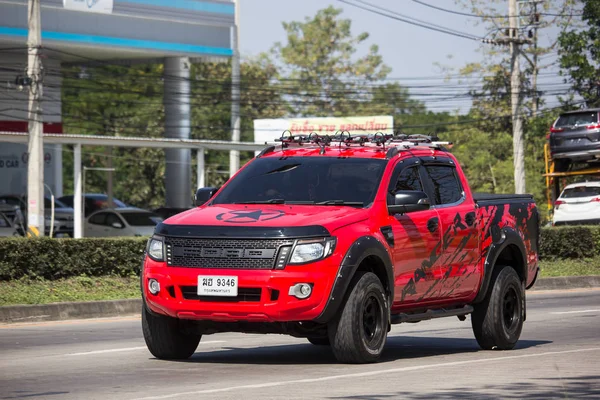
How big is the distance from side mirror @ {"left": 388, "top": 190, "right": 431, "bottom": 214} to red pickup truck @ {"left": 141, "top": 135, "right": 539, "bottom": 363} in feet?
0.04

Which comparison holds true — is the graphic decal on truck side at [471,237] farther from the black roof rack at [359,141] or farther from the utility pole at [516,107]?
the utility pole at [516,107]

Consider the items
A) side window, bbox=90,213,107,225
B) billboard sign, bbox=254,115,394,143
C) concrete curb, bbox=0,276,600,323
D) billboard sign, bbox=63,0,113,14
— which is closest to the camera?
concrete curb, bbox=0,276,600,323

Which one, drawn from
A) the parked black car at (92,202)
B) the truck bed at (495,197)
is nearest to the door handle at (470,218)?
the truck bed at (495,197)

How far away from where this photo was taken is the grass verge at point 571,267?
93.7 feet

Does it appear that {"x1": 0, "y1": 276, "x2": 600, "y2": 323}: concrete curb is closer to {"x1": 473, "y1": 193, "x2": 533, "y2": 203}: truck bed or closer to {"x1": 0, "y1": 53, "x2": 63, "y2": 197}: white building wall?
{"x1": 473, "y1": 193, "x2": 533, "y2": 203}: truck bed

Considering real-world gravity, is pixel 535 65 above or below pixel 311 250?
above

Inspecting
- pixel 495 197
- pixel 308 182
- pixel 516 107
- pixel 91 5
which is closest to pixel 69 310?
pixel 495 197

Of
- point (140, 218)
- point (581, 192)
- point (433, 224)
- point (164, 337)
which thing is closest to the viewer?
point (164, 337)

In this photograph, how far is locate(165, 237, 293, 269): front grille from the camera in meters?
10.1

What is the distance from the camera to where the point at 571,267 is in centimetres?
2950

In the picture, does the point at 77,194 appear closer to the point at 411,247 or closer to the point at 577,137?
the point at 577,137

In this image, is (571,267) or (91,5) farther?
(91,5)

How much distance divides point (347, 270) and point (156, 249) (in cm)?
162

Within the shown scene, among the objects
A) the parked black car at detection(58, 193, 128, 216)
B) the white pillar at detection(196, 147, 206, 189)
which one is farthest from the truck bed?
the parked black car at detection(58, 193, 128, 216)
